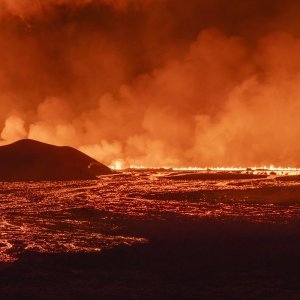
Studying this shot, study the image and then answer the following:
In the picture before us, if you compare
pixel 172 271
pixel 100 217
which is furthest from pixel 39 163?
pixel 172 271

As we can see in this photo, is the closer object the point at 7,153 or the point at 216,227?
the point at 216,227

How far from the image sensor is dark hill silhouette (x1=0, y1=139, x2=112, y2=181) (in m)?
168

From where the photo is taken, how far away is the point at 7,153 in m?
184

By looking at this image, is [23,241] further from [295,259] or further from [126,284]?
[295,259]

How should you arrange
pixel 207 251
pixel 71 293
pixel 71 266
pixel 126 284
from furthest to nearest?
1. pixel 207 251
2. pixel 71 266
3. pixel 126 284
4. pixel 71 293

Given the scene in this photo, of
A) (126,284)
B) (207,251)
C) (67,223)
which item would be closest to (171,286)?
(126,284)

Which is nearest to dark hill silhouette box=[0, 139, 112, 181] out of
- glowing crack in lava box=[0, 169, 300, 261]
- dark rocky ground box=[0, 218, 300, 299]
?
glowing crack in lava box=[0, 169, 300, 261]

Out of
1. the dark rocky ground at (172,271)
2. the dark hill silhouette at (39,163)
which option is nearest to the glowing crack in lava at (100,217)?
the dark rocky ground at (172,271)

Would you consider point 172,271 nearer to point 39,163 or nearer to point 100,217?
point 100,217

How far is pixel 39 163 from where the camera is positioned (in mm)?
179125

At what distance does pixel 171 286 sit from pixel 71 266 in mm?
7810

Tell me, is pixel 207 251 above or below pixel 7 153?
below

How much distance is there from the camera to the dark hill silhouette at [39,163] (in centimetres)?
16838

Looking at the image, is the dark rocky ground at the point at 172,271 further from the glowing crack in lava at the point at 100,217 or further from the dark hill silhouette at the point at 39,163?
the dark hill silhouette at the point at 39,163
